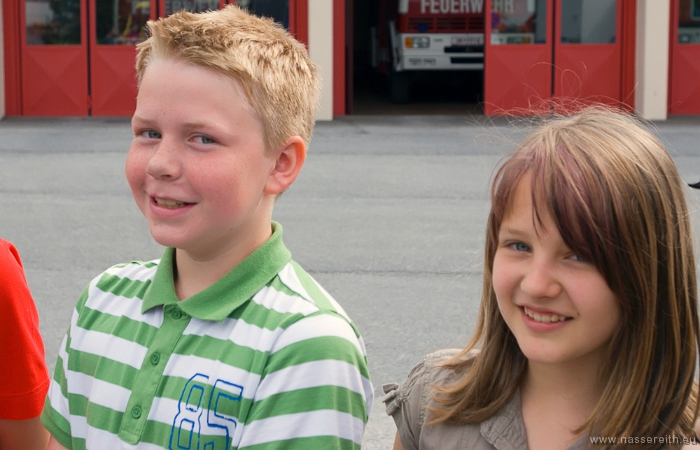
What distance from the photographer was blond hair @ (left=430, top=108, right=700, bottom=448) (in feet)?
6.12

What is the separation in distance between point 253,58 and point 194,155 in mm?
235

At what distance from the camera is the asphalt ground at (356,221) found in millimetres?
5738

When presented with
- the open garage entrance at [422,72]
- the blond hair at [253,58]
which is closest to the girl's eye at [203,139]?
the blond hair at [253,58]

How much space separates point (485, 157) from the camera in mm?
12523

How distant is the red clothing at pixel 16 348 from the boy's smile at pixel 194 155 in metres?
0.63

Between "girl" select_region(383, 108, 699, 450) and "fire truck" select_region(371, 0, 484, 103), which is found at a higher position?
"fire truck" select_region(371, 0, 484, 103)

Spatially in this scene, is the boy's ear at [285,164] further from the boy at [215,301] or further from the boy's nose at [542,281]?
the boy's nose at [542,281]

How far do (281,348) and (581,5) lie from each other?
14.5m

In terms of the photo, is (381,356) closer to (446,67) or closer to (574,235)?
(574,235)

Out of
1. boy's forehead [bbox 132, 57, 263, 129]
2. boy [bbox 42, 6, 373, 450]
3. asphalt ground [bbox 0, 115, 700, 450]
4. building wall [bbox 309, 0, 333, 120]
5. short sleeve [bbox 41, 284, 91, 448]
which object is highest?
building wall [bbox 309, 0, 333, 120]

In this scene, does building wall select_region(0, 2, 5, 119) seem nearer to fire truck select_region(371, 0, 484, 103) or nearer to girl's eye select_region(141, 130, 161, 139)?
fire truck select_region(371, 0, 484, 103)

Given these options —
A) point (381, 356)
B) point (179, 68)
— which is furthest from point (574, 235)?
point (381, 356)

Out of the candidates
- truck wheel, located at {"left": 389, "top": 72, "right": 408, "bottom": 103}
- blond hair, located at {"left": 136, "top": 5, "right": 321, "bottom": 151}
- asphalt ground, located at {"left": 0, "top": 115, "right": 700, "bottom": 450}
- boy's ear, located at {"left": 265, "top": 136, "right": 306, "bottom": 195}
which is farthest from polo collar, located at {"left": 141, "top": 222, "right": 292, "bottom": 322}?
truck wheel, located at {"left": 389, "top": 72, "right": 408, "bottom": 103}

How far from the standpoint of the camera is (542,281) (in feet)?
6.13
